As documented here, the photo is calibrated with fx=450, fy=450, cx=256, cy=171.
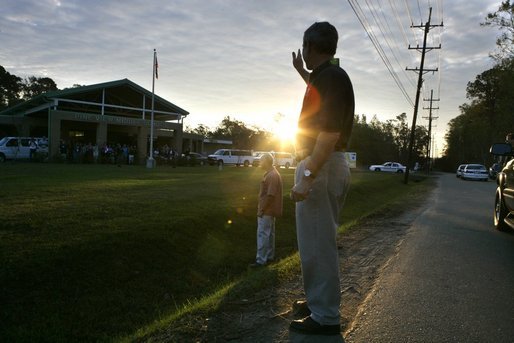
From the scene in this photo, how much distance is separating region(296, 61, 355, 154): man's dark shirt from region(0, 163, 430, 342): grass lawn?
3.80 meters

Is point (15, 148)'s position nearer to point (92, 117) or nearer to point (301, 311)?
point (92, 117)

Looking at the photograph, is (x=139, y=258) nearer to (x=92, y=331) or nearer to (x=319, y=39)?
(x=92, y=331)

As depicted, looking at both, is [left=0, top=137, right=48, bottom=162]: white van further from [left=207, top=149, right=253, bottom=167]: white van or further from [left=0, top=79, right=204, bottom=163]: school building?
[left=207, top=149, right=253, bottom=167]: white van

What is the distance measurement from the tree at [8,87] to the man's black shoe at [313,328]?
84.6m

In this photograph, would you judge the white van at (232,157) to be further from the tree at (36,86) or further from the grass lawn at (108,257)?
the tree at (36,86)

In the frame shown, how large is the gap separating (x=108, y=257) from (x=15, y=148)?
29793 mm

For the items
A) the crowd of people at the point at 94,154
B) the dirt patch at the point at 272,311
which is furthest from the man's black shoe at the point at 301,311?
the crowd of people at the point at 94,154

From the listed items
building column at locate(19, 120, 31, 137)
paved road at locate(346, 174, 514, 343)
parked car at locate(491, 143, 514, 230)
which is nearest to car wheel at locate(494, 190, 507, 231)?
parked car at locate(491, 143, 514, 230)

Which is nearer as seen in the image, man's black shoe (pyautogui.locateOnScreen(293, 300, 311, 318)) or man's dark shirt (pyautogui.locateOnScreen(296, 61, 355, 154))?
man's dark shirt (pyautogui.locateOnScreen(296, 61, 355, 154))

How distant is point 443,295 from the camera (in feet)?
14.7

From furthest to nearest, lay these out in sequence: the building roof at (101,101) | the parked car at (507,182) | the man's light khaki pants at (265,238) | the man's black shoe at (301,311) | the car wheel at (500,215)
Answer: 1. the building roof at (101,101)
2. the car wheel at (500,215)
3. the man's light khaki pants at (265,238)
4. the parked car at (507,182)
5. the man's black shoe at (301,311)

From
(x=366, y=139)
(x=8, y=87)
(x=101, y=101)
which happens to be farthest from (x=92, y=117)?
(x=366, y=139)

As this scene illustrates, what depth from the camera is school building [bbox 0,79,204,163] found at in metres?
38.2

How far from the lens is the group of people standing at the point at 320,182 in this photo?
3037mm
